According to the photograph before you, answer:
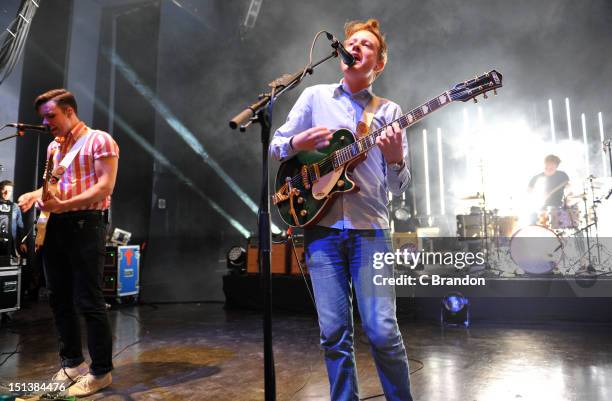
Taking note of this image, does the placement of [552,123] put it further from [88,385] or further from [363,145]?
[88,385]

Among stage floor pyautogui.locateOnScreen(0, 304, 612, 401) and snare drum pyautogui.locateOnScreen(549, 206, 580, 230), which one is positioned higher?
snare drum pyautogui.locateOnScreen(549, 206, 580, 230)

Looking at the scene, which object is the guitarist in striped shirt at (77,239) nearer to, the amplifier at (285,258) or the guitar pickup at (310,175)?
the guitar pickup at (310,175)

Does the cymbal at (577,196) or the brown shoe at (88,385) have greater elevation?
the cymbal at (577,196)

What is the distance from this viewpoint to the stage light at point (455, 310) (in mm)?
4684

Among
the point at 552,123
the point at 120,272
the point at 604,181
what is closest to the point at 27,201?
the point at 120,272

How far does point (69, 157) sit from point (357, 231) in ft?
6.70

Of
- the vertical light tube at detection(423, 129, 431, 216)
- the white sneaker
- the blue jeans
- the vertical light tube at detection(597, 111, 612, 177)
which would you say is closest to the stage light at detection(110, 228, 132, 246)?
the white sneaker

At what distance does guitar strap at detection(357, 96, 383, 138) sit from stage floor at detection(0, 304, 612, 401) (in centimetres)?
165

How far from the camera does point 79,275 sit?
2531 mm

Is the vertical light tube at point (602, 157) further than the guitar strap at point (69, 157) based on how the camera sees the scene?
Yes

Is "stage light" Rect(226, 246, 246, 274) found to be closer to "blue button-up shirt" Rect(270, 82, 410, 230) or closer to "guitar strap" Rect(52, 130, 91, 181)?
"guitar strap" Rect(52, 130, 91, 181)

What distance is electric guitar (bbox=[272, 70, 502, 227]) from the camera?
5.61 ft

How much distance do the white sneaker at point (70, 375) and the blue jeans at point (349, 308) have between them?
6.46 feet

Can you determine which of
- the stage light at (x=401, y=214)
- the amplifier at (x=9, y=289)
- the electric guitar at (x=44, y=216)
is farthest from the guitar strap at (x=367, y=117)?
the stage light at (x=401, y=214)
